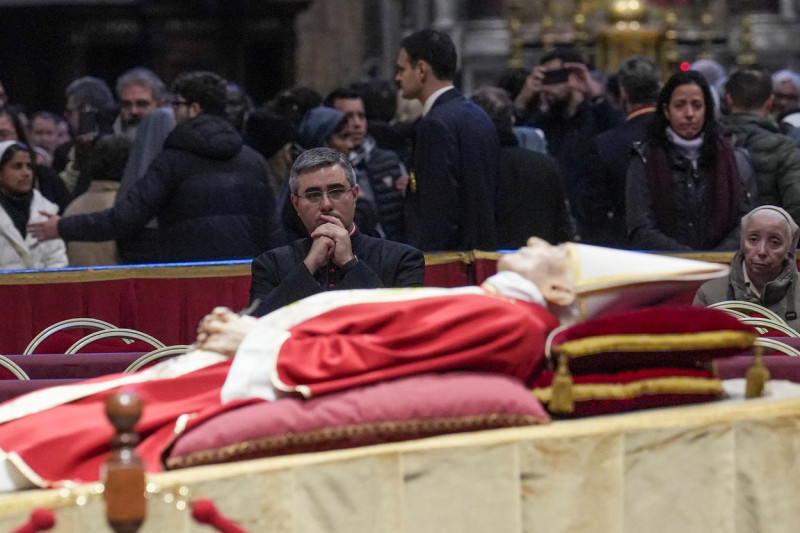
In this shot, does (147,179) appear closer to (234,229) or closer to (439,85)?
(234,229)

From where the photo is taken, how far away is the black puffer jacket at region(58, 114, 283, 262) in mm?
6547

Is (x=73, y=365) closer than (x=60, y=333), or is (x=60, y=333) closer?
(x=73, y=365)

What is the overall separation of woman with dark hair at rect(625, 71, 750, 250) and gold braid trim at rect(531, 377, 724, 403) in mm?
2833

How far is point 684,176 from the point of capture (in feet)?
21.4

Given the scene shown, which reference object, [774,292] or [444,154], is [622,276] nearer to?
[774,292]

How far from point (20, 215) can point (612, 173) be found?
275 centimetres

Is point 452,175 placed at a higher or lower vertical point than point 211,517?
higher

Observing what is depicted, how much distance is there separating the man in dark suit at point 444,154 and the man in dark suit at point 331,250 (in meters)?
1.39

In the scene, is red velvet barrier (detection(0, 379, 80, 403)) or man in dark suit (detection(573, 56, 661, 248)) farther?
man in dark suit (detection(573, 56, 661, 248))

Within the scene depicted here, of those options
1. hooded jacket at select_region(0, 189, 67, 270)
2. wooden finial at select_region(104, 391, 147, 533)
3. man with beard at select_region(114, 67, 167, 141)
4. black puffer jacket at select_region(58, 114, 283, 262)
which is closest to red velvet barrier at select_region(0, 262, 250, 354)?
black puffer jacket at select_region(58, 114, 283, 262)

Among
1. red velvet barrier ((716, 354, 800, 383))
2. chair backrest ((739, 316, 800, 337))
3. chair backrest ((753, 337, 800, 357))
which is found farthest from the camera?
chair backrest ((739, 316, 800, 337))

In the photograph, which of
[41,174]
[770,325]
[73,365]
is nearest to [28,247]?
[41,174]

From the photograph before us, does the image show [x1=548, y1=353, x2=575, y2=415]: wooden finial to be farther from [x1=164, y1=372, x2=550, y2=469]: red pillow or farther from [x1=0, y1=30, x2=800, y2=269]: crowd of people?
[x1=0, y1=30, x2=800, y2=269]: crowd of people

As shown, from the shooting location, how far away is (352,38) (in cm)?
1539
